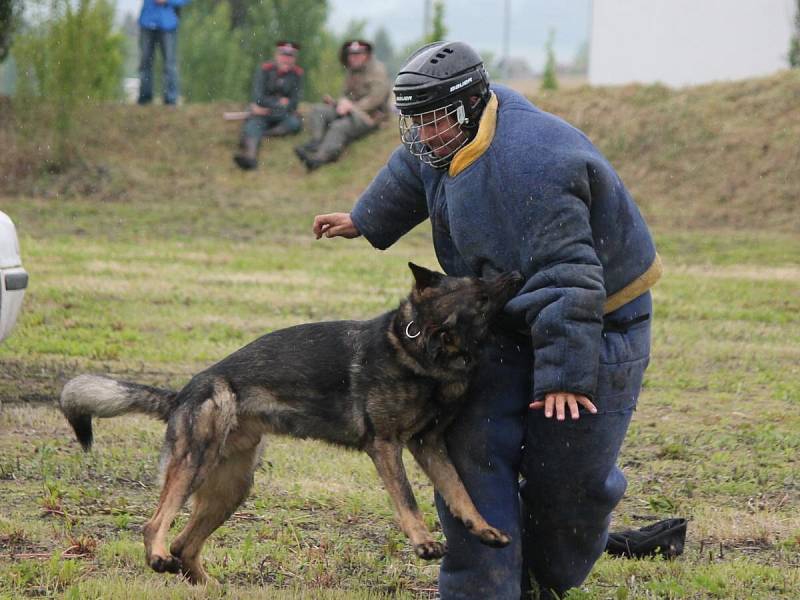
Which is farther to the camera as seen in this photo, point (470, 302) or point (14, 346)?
point (14, 346)

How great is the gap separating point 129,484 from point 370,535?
55.5 inches

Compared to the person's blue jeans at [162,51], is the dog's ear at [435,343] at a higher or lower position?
lower

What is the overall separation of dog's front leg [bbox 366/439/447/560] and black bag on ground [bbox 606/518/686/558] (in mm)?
1168

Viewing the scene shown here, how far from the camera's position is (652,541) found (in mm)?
5168

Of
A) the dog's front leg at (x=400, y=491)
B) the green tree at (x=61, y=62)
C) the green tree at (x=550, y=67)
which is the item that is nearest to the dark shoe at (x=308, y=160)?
the green tree at (x=61, y=62)

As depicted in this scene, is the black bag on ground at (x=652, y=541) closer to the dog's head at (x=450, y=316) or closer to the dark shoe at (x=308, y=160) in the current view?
the dog's head at (x=450, y=316)

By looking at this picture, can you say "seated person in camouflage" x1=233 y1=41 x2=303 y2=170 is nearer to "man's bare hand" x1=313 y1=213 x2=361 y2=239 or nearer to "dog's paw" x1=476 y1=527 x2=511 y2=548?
"man's bare hand" x1=313 y1=213 x2=361 y2=239

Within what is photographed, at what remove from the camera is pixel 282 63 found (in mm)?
20250

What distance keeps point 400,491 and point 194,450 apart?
0.80 meters

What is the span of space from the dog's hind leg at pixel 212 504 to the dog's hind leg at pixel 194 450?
224 millimetres

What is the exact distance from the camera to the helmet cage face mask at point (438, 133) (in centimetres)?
407

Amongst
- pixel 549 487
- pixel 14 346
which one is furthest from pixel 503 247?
pixel 14 346

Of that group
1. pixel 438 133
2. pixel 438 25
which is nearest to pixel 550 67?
pixel 438 25

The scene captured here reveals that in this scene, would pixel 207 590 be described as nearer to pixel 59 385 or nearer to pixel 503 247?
pixel 503 247
